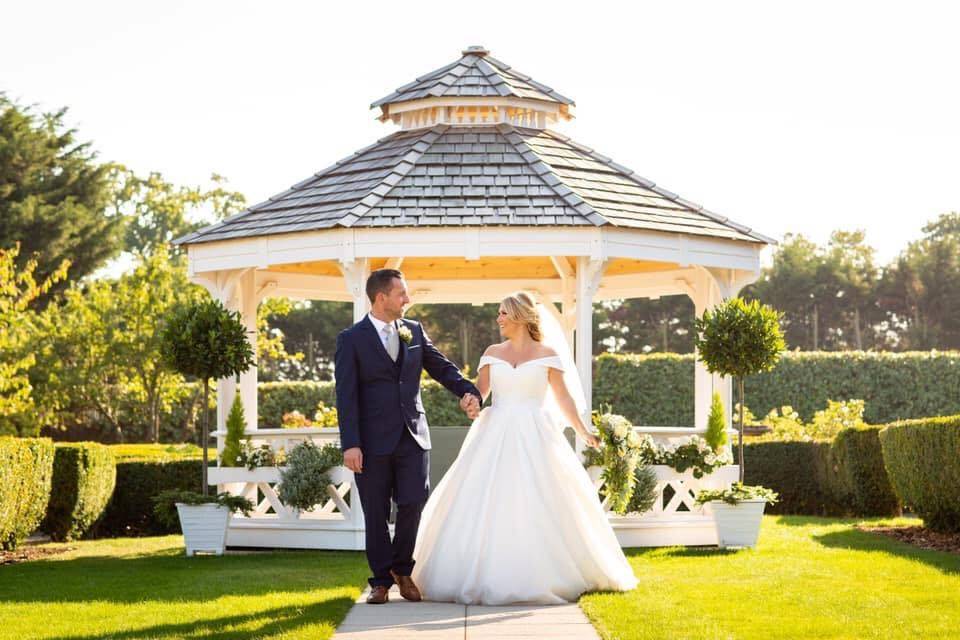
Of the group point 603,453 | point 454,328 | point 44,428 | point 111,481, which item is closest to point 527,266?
point 603,453

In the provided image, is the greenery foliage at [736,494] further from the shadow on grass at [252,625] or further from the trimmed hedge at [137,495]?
the trimmed hedge at [137,495]

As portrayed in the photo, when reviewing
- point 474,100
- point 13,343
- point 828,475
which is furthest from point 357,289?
point 13,343

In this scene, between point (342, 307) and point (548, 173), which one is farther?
point (342, 307)

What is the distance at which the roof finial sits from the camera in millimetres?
15227

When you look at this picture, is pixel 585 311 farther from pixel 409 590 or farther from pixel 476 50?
pixel 409 590

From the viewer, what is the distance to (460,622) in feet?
24.1

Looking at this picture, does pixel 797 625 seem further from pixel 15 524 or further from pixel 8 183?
pixel 8 183

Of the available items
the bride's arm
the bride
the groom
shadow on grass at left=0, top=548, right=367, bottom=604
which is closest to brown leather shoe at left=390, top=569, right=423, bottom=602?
the groom

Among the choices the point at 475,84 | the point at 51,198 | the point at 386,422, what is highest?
the point at 51,198

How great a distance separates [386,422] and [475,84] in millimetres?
7112

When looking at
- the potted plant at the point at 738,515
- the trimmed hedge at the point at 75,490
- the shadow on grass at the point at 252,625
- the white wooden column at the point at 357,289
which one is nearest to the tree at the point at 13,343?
the trimmed hedge at the point at 75,490

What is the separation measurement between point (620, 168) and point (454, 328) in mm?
27260

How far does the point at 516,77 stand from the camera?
588 inches

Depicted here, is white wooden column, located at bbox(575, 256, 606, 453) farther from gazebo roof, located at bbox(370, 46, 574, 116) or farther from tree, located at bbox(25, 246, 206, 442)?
tree, located at bbox(25, 246, 206, 442)
